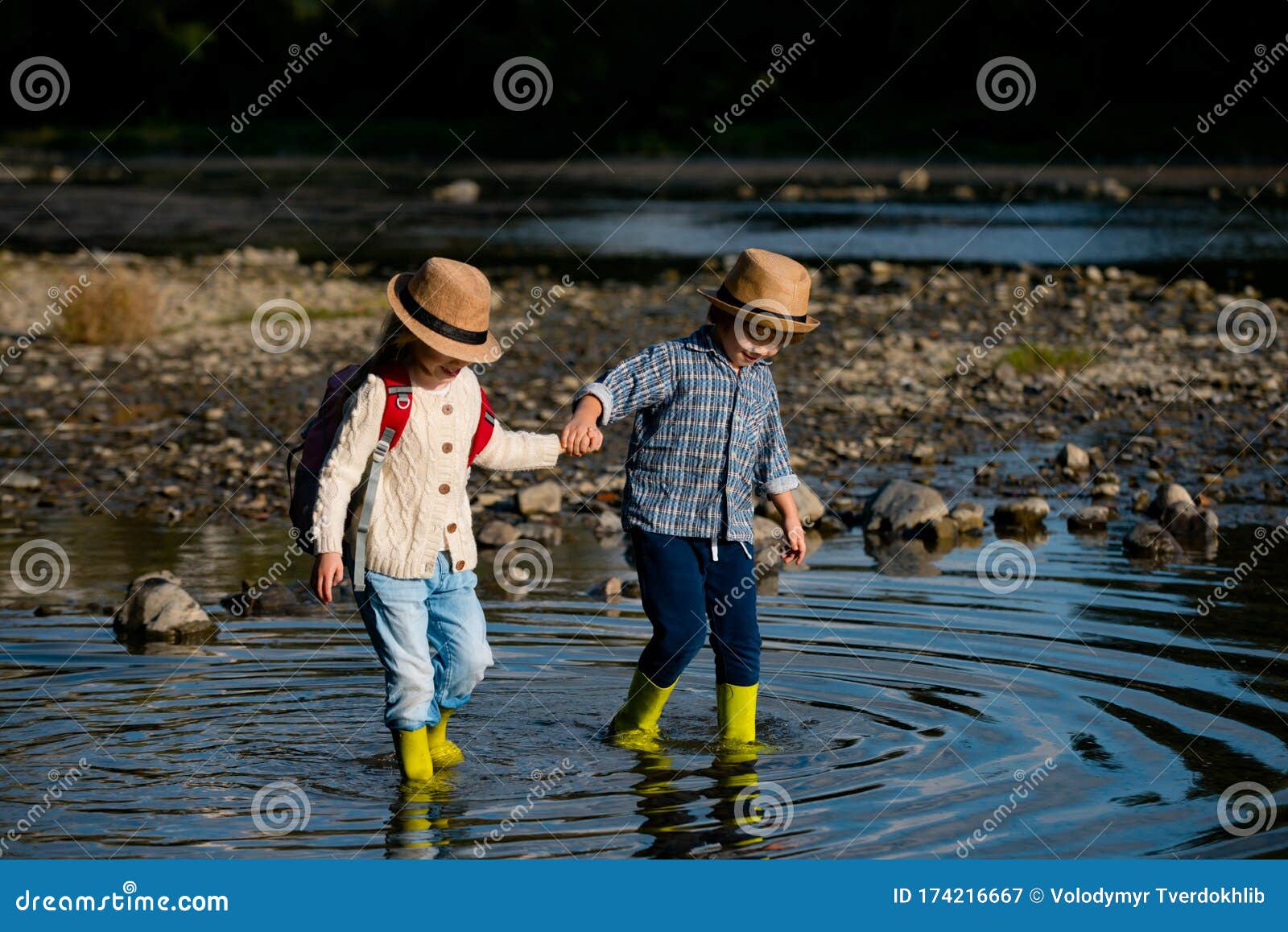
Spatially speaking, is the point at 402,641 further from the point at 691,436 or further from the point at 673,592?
the point at 691,436

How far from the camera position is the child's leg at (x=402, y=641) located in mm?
5469

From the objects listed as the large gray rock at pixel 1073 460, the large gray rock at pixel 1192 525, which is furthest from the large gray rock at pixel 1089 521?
the large gray rock at pixel 1073 460

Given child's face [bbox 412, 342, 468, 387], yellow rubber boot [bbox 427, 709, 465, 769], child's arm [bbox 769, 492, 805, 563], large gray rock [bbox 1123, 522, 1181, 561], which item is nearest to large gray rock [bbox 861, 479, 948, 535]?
large gray rock [bbox 1123, 522, 1181, 561]

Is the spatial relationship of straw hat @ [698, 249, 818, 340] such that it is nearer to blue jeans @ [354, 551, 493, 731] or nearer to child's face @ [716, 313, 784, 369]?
child's face @ [716, 313, 784, 369]

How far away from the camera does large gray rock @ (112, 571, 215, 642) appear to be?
7.68m

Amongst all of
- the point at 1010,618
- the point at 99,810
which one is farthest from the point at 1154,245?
the point at 99,810

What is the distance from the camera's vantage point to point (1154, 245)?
25.5 m

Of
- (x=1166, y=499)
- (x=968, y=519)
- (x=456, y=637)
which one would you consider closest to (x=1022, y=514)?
(x=968, y=519)

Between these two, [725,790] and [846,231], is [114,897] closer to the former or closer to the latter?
[725,790]

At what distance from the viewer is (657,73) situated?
5566 cm

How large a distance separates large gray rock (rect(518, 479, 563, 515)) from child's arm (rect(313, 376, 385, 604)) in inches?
183

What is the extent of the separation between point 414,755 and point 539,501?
4435mm

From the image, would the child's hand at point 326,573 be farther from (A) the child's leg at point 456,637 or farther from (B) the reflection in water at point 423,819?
(B) the reflection in water at point 423,819

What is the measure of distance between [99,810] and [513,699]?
1.77m
